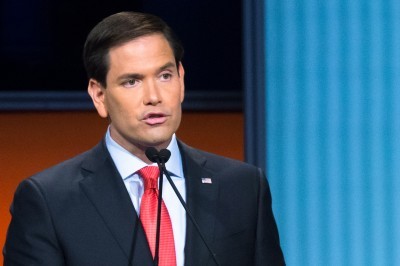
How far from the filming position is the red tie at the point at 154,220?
186 cm

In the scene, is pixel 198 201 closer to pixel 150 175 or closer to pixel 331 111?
pixel 150 175

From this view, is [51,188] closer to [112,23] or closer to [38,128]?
[112,23]

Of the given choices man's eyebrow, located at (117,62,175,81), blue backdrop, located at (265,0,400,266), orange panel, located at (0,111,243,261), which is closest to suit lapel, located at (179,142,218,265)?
man's eyebrow, located at (117,62,175,81)

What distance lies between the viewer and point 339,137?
7.81 ft

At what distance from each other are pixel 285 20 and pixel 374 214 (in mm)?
507

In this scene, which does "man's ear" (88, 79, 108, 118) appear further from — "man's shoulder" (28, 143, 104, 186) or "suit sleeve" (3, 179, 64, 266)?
"suit sleeve" (3, 179, 64, 266)

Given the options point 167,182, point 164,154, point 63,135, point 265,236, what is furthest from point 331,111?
point 63,135

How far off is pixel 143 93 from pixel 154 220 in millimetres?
236

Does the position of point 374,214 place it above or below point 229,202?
below

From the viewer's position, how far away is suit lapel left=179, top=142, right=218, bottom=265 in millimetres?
1882

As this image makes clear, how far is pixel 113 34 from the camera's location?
1.92 metres

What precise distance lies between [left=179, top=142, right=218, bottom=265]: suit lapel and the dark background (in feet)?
3.08

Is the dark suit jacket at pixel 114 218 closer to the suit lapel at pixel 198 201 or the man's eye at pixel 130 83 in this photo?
the suit lapel at pixel 198 201

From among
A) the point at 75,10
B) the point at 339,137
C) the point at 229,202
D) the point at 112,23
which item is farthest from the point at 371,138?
the point at 75,10
